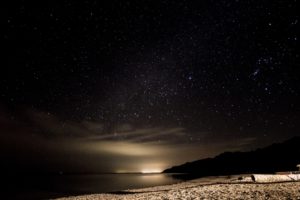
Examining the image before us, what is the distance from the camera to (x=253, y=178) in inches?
838

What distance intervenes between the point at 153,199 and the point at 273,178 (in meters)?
9.84

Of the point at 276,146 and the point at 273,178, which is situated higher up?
the point at 276,146

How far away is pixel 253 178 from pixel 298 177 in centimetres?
324

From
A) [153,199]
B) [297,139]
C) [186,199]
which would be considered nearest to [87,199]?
[153,199]

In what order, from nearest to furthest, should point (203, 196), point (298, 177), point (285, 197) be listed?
point (285, 197), point (203, 196), point (298, 177)

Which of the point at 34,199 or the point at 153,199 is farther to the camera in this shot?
the point at 34,199

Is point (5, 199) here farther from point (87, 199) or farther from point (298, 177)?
point (298, 177)

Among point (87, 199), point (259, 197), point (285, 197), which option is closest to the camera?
point (285, 197)

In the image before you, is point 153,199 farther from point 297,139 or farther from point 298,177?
point 297,139

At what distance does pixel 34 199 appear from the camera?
4972 centimetres

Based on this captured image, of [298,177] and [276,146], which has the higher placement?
[276,146]

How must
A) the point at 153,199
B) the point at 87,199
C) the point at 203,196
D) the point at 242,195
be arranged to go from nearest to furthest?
the point at 242,195
the point at 203,196
the point at 153,199
the point at 87,199

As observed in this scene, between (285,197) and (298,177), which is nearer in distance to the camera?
(285,197)

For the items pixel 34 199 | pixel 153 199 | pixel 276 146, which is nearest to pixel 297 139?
pixel 276 146
